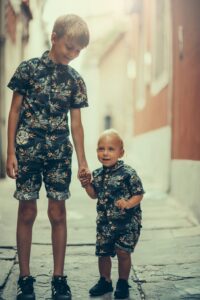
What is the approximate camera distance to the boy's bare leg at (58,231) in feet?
10.3

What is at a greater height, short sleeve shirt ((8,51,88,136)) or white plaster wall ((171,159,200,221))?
short sleeve shirt ((8,51,88,136))

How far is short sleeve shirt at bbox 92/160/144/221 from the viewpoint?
125 inches

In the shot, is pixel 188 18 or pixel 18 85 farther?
pixel 188 18

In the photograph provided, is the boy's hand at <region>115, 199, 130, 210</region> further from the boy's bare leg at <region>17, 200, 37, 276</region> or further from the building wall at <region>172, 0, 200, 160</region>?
the building wall at <region>172, 0, 200, 160</region>

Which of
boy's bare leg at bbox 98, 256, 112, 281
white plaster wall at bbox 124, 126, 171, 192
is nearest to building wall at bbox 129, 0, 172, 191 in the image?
white plaster wall at bbox 124, 126, 171, 192

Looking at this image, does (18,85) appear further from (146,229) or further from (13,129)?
(146,229)

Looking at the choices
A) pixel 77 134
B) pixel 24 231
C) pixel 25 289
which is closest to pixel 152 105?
pixel 77 134

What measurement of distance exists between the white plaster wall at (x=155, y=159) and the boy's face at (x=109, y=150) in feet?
16.4

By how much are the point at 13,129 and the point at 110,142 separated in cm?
57

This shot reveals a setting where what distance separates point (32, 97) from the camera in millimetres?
3064

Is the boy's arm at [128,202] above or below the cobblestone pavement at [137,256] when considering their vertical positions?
above

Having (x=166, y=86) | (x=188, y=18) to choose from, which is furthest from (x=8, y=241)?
(x=166, y=86)

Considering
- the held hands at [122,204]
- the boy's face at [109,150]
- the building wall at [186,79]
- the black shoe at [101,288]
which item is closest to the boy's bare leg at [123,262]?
the black shoe at [101,288]

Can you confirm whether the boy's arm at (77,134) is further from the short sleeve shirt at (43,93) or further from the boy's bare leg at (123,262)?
the boy's bare leg at (123,262)
